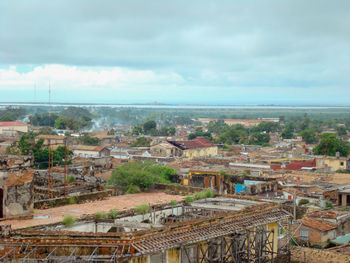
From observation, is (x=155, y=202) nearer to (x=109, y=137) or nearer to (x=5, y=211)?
(x=5, y=211)

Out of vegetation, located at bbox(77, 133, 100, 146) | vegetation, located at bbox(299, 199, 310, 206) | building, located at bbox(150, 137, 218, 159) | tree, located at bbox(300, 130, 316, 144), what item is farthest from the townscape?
tree, located at bbox(300, 130, 316, 144)

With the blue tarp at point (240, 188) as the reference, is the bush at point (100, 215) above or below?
above

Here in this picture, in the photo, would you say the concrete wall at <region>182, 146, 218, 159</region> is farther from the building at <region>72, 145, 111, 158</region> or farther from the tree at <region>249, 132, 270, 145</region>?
the tree at <region>249, 132, 270, 145</region>

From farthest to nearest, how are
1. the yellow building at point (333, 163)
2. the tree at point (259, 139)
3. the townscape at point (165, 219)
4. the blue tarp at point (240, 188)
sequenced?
the tree at point (259, 139) < the yellow building at point (333, 163) < the blue tarp at point (240, 188) < the townscape at point (165, 219)

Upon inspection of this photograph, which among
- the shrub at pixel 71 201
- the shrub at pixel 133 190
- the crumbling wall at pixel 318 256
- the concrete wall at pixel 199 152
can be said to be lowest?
the concrete wall at pixel 199 152

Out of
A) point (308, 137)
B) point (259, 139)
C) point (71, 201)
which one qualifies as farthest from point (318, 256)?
point (308, 137)

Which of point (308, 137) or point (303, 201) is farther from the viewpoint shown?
point (308, 137)

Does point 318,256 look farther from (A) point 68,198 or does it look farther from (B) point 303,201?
(B) point 303,201

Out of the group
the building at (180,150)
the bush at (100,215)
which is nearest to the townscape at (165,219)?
the bush at (100,215)

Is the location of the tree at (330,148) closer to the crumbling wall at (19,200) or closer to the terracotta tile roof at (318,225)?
the terracotta tile roof at (318,225)

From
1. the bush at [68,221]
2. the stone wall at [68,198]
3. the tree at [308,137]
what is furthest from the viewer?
the tree at [308,137]

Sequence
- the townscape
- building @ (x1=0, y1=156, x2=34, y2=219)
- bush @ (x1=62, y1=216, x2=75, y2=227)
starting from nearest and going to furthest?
the townscape → bush @ (x1=62, y1=216, x2=75, y2=227) → building @ (x1=0, y1=156, x2=34, y2=219)
